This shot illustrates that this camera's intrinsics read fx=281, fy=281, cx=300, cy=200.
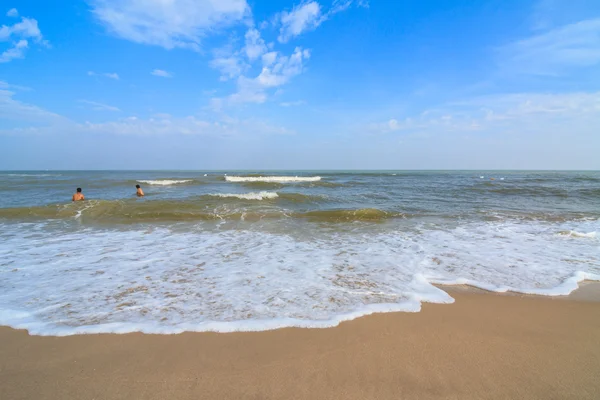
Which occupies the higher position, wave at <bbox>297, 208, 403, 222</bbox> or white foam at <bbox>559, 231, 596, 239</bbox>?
white foam at <bbox>559, 231, 596, 239</bbox>

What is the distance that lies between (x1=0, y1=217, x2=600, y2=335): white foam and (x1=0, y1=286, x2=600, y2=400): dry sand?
247mm

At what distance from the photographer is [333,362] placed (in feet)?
7.20

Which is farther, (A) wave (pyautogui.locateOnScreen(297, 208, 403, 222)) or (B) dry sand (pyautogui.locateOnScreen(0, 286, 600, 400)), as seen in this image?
(A) wave (pyautogui.locateOnScreen(297, 208, 403, 222))

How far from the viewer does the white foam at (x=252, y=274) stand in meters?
2.98

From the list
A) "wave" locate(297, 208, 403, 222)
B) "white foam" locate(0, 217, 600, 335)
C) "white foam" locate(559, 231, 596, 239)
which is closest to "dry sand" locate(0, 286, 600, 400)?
"white foam" locate(0, 217, 600, 335)

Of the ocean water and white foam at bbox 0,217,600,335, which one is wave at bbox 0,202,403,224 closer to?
the ocean water

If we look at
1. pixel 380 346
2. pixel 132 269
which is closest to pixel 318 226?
pixel 132 269

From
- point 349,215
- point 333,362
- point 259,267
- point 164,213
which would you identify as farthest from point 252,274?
point 164,213

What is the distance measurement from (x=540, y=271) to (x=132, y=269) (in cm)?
637

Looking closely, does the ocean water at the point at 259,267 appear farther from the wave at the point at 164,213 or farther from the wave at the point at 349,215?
the wave at the point at 349,215

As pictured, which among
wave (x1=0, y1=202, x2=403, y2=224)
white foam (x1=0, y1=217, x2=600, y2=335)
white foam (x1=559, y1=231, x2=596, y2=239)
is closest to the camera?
white foam (x1=0, y1=217, x2=600, y2=335)

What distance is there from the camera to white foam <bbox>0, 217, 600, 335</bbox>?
2984mm

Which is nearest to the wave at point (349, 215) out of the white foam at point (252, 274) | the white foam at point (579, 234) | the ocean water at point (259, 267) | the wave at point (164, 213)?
the wave at point (164, 213)

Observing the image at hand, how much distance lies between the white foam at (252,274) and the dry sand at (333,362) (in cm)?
25
